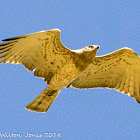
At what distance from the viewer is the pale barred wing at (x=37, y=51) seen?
1130cm

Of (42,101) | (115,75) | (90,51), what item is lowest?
(42,101)

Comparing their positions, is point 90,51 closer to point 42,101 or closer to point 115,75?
point 115,75

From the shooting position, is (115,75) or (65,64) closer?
(65,64)

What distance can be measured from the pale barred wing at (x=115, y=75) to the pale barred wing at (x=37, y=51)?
0.99 meters

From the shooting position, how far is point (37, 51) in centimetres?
1165

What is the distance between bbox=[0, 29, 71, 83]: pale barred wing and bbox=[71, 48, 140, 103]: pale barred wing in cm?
99

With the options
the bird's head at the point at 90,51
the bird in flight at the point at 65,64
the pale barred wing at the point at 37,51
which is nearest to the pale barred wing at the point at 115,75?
the bird in flight at the point at 65,64

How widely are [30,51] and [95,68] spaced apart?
6.42ft

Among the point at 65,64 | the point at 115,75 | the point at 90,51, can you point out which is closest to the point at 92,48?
the point at 90,51

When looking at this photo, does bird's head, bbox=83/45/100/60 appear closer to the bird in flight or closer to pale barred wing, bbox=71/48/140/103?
the bird in flight

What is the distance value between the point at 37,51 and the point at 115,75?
242 centimetres

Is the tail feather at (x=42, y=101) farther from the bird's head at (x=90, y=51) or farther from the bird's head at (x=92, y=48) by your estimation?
the bird's head at (x=92, y=48)

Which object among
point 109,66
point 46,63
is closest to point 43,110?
point 46,63

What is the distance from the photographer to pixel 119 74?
41.2 ft
